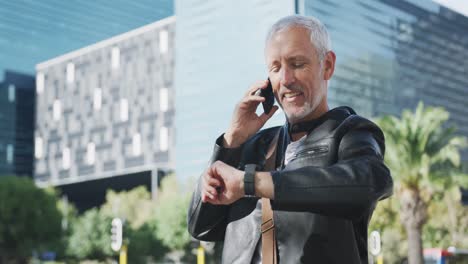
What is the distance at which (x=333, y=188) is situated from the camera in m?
1.70

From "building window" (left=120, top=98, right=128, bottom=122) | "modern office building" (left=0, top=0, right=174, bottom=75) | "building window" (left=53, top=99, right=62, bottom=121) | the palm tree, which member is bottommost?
the palm tree

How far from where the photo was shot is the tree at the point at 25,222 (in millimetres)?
52062

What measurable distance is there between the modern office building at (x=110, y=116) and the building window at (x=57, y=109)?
17cm

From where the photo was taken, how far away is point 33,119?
118 metres

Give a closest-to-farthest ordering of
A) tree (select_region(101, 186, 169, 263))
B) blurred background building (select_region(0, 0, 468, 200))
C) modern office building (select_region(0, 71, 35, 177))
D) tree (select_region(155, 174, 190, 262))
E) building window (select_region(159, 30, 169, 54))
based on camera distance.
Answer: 1. tree (select_region(101, 186, 169, 263))
2. tree (select_region(155, 174, 190, 262))
3. blurred background building (select_region(0, 0, 468, 200))
4. building window (select_region(159, 30, 169, 54))
5. modern office building (select_region(0, 71, 35, 177))

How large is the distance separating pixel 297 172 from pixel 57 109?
361 ft

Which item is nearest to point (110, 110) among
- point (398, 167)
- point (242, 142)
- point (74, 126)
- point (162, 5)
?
point (74, 126)

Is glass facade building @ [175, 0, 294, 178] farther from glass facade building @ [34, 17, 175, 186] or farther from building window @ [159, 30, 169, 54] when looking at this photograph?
glass facade building @ [34, 17, 175, 186]

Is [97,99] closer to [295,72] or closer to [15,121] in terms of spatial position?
[15,121]

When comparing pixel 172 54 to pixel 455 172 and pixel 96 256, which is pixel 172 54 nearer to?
pixel 96 256

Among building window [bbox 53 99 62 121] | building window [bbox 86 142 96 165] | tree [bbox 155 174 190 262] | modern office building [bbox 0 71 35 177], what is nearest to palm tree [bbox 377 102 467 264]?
tree [bbox 155 174 190 262]

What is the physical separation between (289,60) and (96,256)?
5585 cm

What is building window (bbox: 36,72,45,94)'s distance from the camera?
366 ft

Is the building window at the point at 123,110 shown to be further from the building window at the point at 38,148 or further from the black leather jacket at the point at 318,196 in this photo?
the black leather jacket at the point at 318,196
